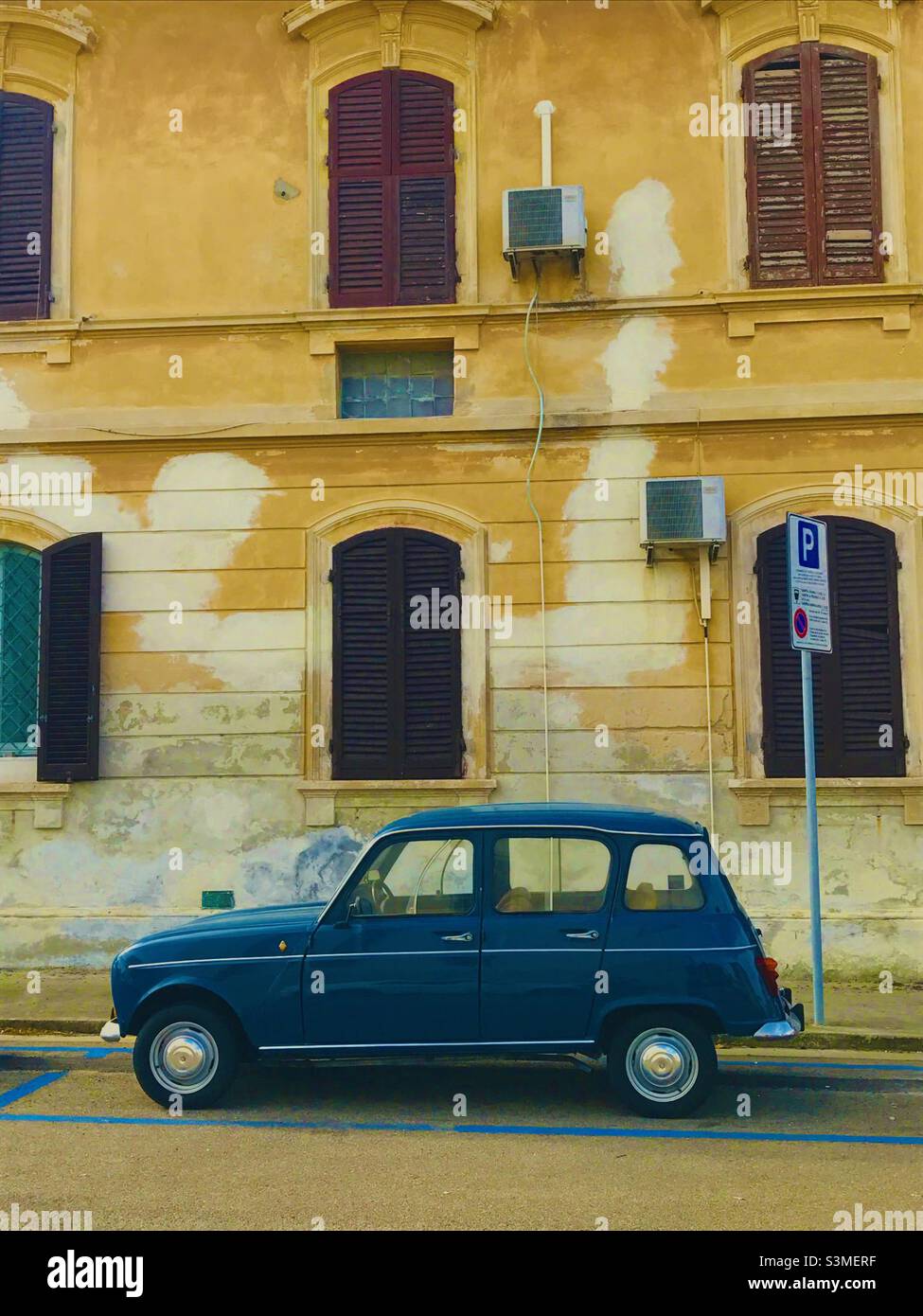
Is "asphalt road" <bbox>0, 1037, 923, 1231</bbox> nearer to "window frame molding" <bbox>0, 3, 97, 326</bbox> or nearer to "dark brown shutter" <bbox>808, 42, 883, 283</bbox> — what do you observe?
"dark brown shutter" <bbox>808, 42, 883, 283</bbox>

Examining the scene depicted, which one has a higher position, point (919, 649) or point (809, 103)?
point (809, 103)

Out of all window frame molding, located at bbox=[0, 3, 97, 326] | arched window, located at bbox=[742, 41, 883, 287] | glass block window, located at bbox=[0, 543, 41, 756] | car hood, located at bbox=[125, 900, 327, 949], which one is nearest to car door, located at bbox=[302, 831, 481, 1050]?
car hood, located at bbox=[125, 900, 327, 949]

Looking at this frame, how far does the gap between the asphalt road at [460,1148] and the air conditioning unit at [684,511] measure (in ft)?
14.2

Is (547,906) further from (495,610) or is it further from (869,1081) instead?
(495,610)

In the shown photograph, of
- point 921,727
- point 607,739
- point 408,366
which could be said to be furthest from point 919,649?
point 408,366

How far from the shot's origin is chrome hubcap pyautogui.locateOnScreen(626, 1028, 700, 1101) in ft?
24.1

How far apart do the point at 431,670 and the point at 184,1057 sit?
4931 millimetres

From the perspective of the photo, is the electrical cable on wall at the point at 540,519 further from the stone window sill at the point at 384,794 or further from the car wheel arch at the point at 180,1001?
the car wheel arch at the point at 180,1001

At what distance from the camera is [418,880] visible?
24.9ft

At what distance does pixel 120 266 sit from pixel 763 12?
6.22 meters

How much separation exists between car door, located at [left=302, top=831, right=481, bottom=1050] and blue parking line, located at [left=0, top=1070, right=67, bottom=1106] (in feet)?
6.42

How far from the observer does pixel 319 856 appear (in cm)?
1166

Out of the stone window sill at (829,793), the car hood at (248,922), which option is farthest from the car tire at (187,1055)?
the stone window sill at (829,793)

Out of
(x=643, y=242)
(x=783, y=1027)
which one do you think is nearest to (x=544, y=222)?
(x=643, y=242)
